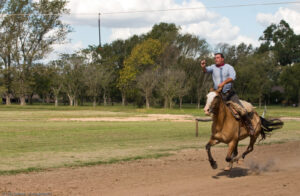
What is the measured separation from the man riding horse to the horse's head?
1.60 ft

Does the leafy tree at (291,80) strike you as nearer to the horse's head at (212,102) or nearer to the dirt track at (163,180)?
the dirt track at (163,180)

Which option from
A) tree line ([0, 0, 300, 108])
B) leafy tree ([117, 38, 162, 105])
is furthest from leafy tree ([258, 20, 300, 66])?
leafy tree ([117, 38, 162, 105])

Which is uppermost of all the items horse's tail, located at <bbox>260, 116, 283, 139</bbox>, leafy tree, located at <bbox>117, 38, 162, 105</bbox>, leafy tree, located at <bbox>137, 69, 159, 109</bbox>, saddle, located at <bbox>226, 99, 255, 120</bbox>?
leafy tree, located at <bbox>117, 38, 162, 105</bbox>

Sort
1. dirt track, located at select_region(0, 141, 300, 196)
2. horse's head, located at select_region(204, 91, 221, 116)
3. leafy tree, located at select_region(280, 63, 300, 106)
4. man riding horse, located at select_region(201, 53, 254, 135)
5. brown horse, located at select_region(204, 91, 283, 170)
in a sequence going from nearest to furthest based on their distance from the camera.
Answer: dirt track, located at select_region(0, 141, 300, 196)
horse's head, located at select_region(204, 91, 221, 116)
brown horse, located at select_region(204, 91, 283, 170)
man riding horse, located at select_region(201, 53, 254, 135)
leafy tree, located at select_region(280, 63, 300, 106)

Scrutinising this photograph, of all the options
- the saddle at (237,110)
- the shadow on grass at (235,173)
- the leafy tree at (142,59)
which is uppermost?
the leafy tree at (142,59)

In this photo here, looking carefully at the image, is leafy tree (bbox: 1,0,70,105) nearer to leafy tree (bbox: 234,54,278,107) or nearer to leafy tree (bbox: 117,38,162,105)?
leafy tree (bbox: 117,38,162,105)

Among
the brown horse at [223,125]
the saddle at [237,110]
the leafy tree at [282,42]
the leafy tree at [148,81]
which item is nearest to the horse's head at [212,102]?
the brown horse at [223,125]

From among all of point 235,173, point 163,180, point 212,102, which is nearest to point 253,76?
point 235,173

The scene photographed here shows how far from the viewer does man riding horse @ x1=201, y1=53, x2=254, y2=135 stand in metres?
11.5

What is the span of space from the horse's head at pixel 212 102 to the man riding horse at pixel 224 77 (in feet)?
1.60

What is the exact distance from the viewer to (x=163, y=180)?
10.7 m

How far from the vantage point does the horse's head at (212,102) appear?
34.3 feet

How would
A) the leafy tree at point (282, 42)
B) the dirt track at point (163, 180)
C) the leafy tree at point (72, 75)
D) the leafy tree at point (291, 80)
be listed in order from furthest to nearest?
1. the leafy tree at point (282, 42)
2. the leafy tree at point (291, 80)
3. the leafy tree at point (72, 75)
4. the dirt track at point (163, 180)

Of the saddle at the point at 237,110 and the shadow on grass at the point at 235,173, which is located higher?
the saddle at the point at 237,110
